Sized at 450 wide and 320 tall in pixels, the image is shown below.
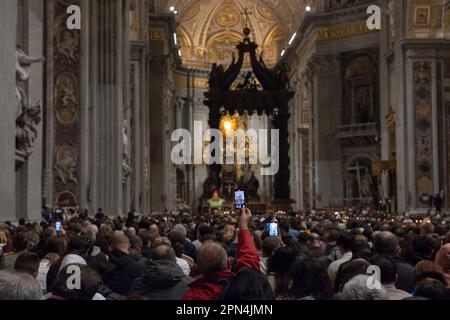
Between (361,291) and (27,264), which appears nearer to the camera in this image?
(361,291)

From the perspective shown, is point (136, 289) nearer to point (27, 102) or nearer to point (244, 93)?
point (27, 102)

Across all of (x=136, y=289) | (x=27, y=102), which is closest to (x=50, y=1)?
(x=27, y=102)

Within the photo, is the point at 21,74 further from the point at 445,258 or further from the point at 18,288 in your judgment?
the point at 18,288

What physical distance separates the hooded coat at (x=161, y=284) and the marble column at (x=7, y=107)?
312 inches

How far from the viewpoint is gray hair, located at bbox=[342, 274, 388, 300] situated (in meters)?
5.10

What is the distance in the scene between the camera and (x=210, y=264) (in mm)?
5773

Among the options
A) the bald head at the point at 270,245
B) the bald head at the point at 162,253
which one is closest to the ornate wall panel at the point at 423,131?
the bald head at the point at 270,245

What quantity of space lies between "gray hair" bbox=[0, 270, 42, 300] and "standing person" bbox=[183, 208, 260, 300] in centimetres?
110

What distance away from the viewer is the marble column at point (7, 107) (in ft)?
45.4

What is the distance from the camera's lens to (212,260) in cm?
578

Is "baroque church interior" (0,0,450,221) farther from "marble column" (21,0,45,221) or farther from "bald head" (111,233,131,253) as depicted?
"bald head" (111,233,131,253)

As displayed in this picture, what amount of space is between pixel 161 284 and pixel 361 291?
176cm

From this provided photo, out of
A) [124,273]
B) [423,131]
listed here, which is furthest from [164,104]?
[124,273]

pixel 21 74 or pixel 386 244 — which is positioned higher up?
pixel 21 74
